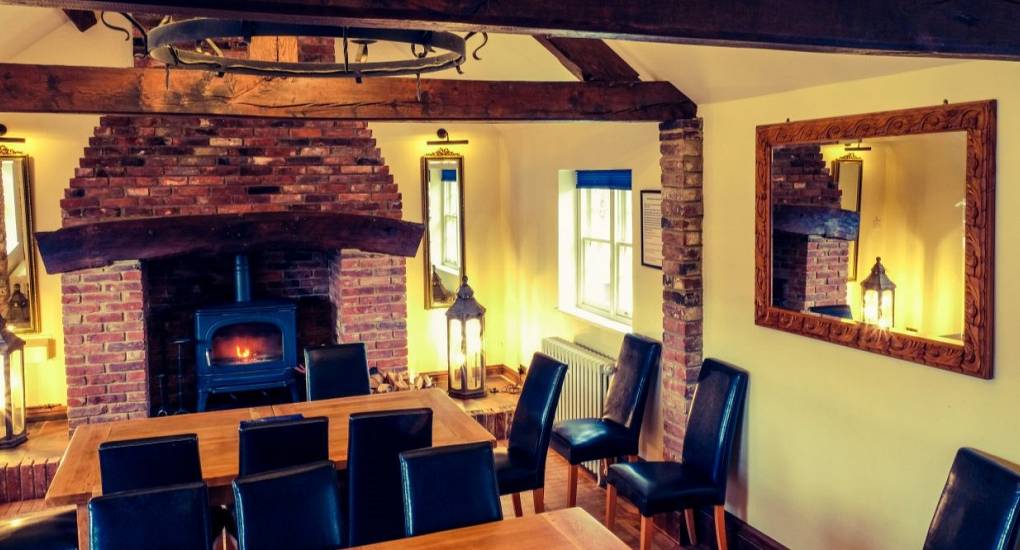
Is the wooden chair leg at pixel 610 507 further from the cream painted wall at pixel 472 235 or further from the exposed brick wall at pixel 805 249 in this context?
the cream painted wall at pixel 472 235

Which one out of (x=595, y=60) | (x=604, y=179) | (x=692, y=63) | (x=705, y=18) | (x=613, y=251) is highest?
(x=595, y=60)

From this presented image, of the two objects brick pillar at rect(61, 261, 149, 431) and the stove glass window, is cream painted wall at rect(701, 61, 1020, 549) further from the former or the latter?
brick pillar at rect(61, 261, 149, 431)

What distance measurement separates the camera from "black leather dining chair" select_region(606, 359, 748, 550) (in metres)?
4.46

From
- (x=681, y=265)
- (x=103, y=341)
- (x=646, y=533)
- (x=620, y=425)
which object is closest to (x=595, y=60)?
(x=681, y=265)

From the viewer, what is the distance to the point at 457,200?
756cm

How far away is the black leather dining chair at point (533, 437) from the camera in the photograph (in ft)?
15.6

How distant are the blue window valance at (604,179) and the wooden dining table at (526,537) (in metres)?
3.03

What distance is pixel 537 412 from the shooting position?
4875 mm

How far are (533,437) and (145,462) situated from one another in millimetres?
2030

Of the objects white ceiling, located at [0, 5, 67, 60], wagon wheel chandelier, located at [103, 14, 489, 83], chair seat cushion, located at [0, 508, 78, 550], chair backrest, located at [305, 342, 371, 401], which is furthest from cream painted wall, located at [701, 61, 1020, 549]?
white ceiling, located at [0, 5, 67, 60]

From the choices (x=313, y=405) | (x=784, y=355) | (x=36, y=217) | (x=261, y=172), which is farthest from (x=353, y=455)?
(x=36, y=217)

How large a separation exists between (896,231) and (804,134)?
0.69 metres

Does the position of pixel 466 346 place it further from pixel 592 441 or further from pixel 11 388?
pixel 11 388

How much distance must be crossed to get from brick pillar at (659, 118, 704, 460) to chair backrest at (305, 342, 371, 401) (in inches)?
66.5
